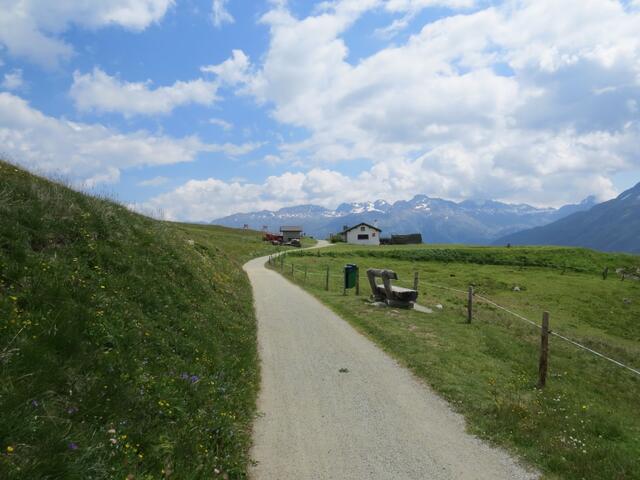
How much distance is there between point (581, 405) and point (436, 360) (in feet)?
12.0

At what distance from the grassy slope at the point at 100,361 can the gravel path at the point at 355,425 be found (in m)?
0.64

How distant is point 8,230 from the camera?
7.75 metres

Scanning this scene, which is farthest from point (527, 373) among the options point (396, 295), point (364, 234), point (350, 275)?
point (364, 234)

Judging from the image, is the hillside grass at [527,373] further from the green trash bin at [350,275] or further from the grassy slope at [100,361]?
the grassy slope at [100,361]

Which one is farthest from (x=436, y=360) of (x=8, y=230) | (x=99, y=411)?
(x=8, y=230)

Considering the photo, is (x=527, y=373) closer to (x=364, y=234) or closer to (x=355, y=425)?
(x=355, y=425)

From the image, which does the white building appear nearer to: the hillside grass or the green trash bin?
the hillside grass

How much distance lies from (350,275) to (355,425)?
19265 mm

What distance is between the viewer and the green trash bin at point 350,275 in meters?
26.7

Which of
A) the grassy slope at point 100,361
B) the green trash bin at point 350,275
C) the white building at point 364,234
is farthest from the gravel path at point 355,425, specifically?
the white building at point 364,234

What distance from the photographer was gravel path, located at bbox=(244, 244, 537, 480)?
6.34m

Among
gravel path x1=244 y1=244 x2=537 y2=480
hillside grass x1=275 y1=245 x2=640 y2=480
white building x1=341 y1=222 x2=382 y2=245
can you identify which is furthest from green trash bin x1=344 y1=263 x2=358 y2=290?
white building x1=341 y1=222 x2=382 y2=245

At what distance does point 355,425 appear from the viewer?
786cm

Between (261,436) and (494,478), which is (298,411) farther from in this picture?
(494,478)
